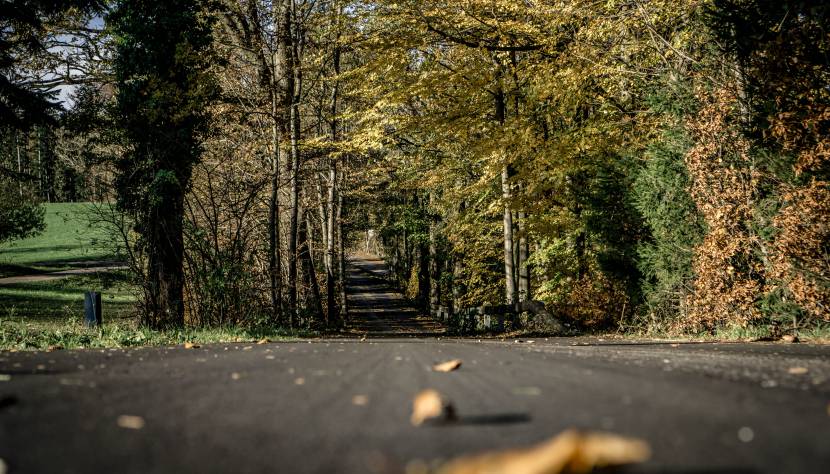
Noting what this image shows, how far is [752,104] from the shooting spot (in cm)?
795

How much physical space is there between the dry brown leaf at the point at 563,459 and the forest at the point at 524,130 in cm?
724

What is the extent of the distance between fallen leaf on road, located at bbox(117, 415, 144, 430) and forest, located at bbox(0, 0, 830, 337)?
25.5ft

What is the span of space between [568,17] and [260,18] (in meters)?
8.50

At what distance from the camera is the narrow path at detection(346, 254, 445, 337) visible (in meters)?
22.7

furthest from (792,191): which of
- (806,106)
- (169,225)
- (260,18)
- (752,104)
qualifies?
(260,18)

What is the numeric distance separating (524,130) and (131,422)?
1215 centimetres

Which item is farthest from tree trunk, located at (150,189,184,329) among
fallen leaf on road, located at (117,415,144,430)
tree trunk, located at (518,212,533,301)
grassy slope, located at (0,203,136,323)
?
tree trunk, located at (518,212,533,301)

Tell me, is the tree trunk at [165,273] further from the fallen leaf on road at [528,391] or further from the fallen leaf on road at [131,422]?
the fallen leaf on road at [528,391]

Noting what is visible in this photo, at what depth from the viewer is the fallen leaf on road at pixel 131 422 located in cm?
167

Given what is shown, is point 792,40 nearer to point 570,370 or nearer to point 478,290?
point 570,370

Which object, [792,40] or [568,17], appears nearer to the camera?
[792,40]

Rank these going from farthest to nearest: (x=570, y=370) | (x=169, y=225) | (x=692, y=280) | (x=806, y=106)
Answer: (x=169, y=225) → (x=692, y=280) → (x=806, y=106) → (x=570, y=370)

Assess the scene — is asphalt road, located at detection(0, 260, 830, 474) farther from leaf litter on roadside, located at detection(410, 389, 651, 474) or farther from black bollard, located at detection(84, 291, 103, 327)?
black bollard, located at detection(84, 291, 103, 327)

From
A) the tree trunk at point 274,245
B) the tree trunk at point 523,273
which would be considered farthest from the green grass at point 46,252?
the tree trunk at point 523,273
